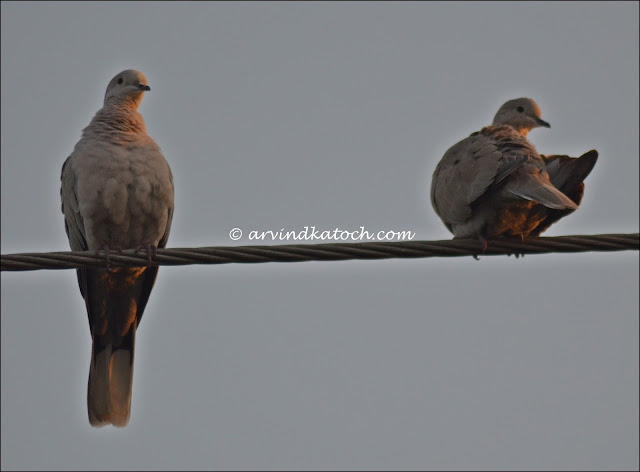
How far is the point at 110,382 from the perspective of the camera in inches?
260

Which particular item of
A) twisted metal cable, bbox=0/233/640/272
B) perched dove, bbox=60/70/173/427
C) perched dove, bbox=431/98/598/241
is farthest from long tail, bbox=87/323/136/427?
perched dove, bbox=431/98/598/241

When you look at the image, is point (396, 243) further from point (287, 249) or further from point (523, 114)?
point (523, 114)

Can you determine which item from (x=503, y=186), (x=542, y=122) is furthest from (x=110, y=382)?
(x=542, y=122)

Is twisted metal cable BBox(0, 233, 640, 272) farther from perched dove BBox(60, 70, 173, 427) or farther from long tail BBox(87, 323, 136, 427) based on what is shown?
long tail BBox(87, 323, 136, 427)

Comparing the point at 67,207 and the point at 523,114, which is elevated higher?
the point at 523,114

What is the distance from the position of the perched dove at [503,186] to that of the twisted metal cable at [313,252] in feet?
2.60

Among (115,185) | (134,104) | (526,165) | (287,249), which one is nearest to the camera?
(287,249)

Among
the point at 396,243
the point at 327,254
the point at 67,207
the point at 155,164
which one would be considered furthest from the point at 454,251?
the point at 67,207

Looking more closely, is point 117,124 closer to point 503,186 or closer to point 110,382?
point 110,382

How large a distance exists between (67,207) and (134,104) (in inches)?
41.4

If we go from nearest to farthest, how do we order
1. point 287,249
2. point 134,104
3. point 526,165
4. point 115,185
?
point 287,249 < point 526,165 < point 115,185 < point 134,104

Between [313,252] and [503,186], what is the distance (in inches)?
63.6

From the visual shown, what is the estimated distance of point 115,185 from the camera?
21.1ft

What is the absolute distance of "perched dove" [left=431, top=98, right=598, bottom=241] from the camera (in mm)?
5539
